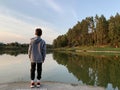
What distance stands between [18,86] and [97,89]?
3144mm

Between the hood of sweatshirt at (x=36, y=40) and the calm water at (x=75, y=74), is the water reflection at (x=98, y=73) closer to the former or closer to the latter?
the calm water at (x=75, y=74)

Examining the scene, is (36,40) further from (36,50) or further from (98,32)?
(98,32)

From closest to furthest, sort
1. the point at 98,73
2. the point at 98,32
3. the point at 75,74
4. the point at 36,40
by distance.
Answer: the point at 36,40 → the point at 75,74 → the point at 98,73 → the point at 98,32

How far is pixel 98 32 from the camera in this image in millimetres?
86062

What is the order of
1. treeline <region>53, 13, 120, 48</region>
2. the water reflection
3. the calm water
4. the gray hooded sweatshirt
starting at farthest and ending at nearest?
1. treeline <region>53, 13, 120, 48</region>
2. the calm water
3. the water reflection
4. the gray hooded sweatshirt

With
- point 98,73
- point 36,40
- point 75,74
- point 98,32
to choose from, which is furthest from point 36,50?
point 98,32

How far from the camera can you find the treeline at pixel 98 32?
78506mm

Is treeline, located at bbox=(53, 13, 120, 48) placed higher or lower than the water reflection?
higher

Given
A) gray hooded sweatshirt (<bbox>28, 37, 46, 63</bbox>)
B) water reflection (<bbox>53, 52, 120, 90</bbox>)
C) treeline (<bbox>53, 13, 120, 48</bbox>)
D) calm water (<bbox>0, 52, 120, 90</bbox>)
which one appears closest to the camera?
gray hooded sweatshirt (<bbox>28, 37, 46, 63</bbox>)

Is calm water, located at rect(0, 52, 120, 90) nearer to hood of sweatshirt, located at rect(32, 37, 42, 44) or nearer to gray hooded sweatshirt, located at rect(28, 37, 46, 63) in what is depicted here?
gray hooded sweatshirt, located at rect(28, 37, 46, 63)

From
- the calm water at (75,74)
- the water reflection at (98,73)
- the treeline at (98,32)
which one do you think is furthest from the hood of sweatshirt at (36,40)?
the treeline at (98,32)

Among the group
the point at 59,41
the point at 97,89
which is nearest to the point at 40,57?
the point at 97,89

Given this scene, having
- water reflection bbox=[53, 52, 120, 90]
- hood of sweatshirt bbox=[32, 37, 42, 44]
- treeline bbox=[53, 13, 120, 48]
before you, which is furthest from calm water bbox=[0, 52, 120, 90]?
treeline bbox=[53, 13, 120, 48]

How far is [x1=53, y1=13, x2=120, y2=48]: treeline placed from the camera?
78.5 meters
